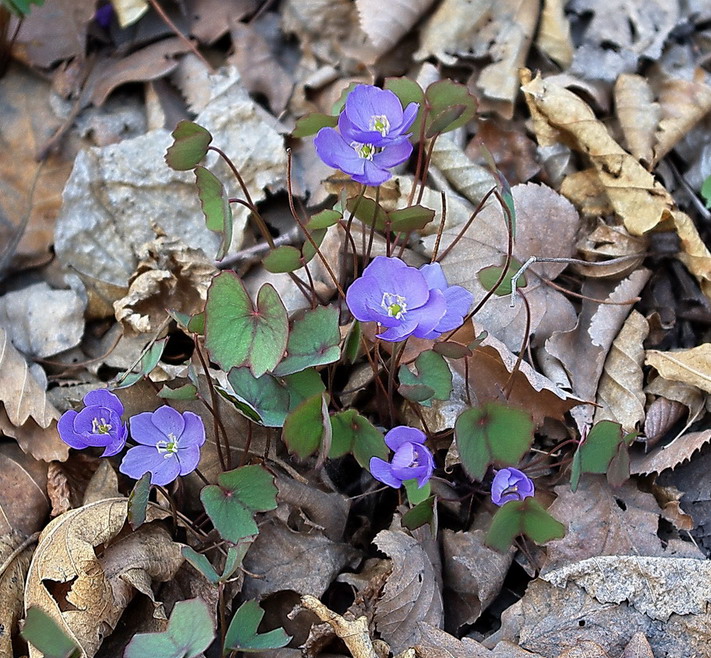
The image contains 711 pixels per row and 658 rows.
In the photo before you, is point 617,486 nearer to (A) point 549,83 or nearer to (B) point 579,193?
(B) point 579,193

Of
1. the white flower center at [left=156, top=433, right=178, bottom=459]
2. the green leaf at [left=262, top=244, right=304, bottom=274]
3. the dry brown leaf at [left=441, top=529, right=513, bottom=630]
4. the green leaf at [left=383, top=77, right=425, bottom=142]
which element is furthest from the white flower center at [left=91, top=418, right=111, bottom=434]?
the green leaf at [left=383, top=77, right=425, bottom=142]

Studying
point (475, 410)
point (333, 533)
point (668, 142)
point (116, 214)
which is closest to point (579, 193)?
point (668, 142)

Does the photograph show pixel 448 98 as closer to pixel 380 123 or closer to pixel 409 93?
pixel 409 93

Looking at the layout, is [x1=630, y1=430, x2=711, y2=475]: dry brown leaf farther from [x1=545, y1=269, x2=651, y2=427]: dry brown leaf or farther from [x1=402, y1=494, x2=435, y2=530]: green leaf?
[x1=402, y1=494, x2=435, y2=530]: green leaf

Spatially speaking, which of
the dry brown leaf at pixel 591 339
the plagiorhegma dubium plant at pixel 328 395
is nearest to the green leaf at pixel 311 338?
the plagiorhegma dubium plant at pixel 328 395

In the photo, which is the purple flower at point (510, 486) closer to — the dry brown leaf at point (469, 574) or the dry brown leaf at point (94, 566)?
the dry brown leaf at point (469, 574)

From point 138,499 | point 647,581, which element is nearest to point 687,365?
point 647,581

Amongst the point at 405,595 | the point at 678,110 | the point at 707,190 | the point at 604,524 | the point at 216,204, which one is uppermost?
the point at 216,204
